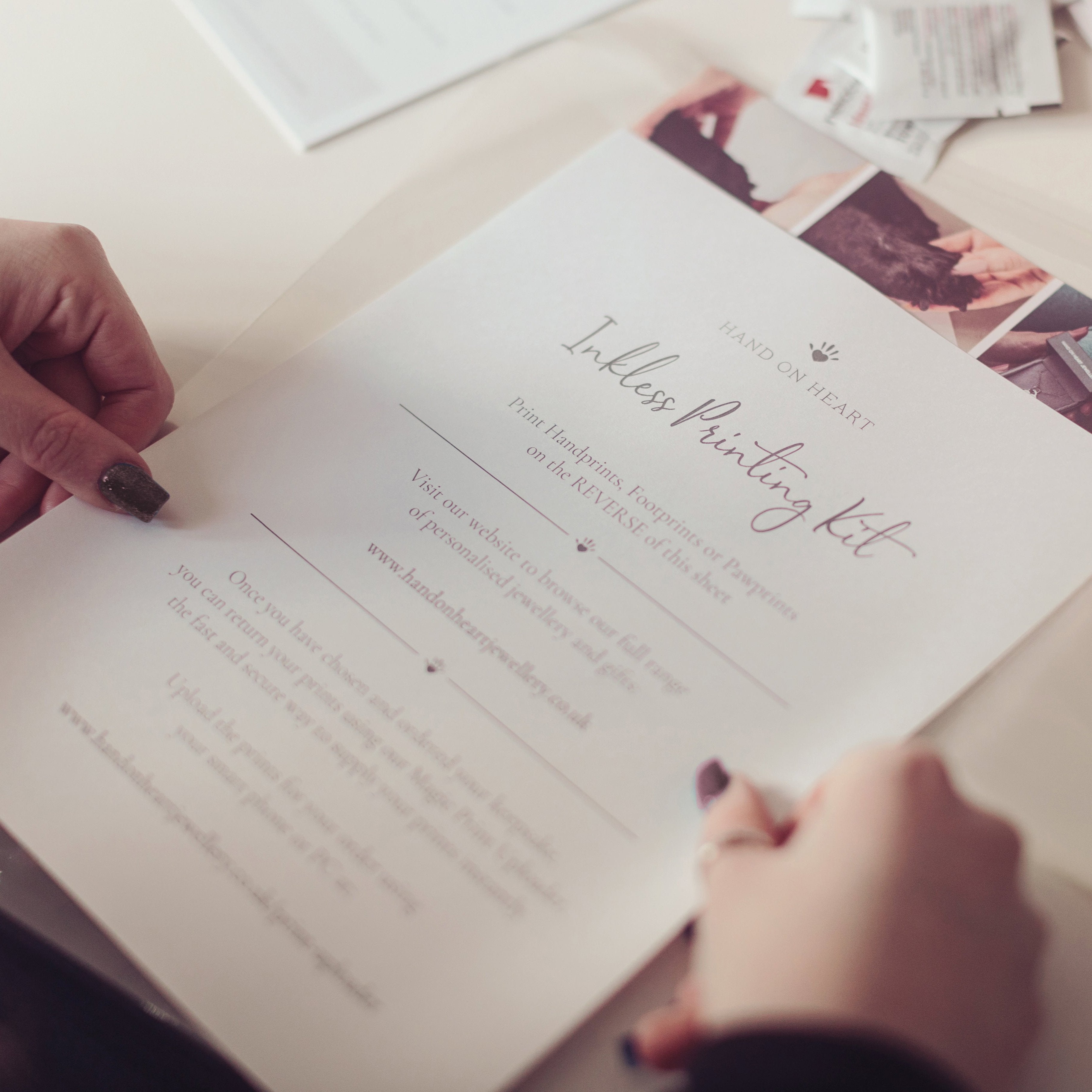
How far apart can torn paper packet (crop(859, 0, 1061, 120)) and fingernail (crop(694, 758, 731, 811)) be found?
1.44ft

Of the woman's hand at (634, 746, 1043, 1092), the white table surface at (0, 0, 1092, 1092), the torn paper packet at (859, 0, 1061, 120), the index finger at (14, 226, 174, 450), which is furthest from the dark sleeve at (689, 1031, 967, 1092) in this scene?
the torn paper packet at (859, 0, 1061, 120)

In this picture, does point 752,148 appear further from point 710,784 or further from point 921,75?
point 710,784

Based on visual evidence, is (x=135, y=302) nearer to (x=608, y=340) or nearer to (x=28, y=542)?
(x=28, y=542)

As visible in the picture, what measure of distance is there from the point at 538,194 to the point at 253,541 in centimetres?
28

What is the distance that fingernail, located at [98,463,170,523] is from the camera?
422 millimetres

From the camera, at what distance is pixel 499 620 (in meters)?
0.40

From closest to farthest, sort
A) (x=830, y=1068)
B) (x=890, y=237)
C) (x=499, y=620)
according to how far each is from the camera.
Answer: (x=830, y=1068) < (x=499, y=620) < (x=890, y=237)

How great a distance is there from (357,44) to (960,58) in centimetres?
40

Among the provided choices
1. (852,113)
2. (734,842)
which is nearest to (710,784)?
(734,842)

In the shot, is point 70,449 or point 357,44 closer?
point 70,449

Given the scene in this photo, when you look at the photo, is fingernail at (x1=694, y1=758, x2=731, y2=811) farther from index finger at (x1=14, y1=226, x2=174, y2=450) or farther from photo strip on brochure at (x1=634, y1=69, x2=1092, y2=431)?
index finger at (x1=14, y1=226, x2=174, y2=450)

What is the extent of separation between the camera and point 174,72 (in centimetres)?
59

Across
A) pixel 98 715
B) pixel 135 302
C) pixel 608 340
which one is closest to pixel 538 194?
pixel 608 340

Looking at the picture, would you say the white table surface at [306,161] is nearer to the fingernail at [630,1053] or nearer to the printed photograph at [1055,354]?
the printed photograph at [1055,354]
